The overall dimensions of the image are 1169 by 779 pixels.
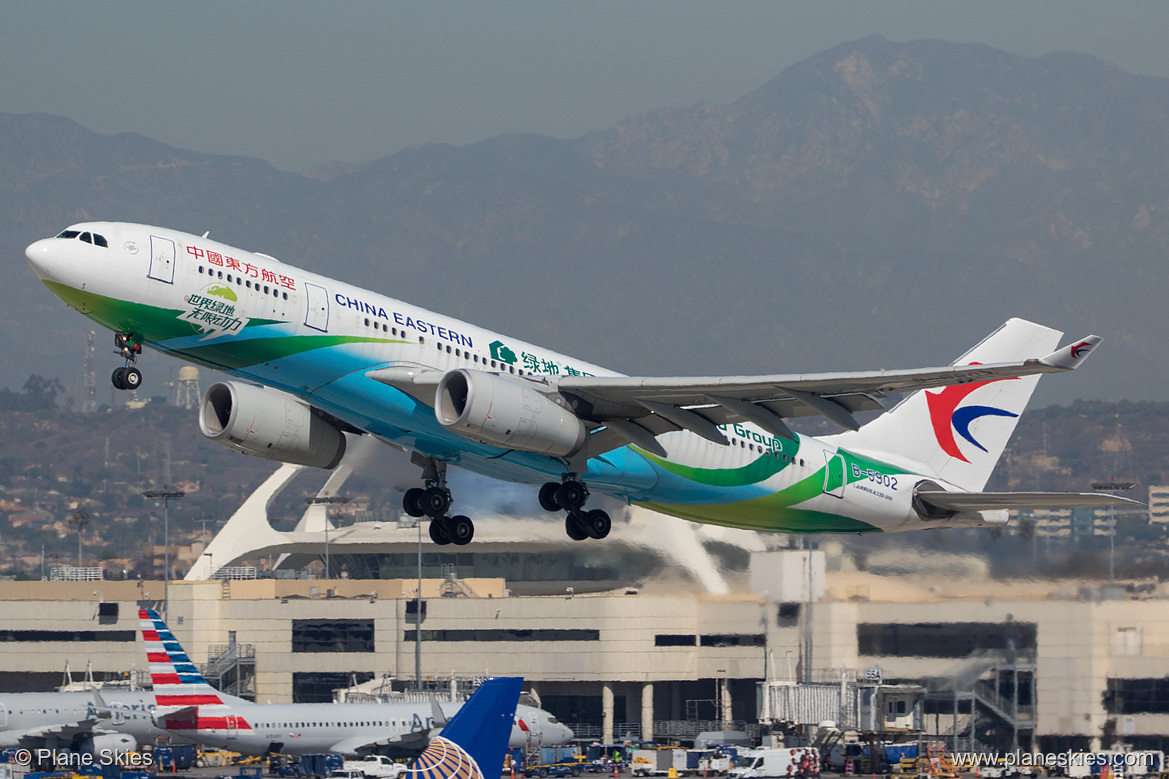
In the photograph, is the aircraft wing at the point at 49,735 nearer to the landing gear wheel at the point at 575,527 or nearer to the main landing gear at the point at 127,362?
the landing gear wheel at the point at 575,527

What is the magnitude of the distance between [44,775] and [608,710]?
24.6 meters

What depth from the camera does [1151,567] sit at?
4466 centimetres

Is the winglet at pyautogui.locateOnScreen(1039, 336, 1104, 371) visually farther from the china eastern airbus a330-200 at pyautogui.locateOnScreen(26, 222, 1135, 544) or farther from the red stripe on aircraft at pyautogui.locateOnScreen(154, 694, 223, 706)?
the red stripe on aircraft at pyautogui.locateOnScreen(154, 694, 223, 706)

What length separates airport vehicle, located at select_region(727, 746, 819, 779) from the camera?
5022 centimetres

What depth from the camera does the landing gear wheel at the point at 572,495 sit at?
32875 mm

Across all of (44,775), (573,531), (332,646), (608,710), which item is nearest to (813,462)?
(573,531)

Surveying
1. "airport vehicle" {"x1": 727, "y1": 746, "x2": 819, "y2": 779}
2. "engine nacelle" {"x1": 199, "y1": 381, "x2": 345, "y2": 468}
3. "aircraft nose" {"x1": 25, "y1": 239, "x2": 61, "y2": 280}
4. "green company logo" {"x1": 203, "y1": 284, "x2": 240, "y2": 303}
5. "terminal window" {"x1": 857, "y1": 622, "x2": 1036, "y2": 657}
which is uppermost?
"aircraft nose" {"x1": 25, "y1": 239, "x2": 61, "y2": 280}

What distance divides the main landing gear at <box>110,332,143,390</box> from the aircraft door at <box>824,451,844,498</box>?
1505 centimetres

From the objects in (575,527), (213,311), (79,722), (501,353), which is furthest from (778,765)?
(213,311)

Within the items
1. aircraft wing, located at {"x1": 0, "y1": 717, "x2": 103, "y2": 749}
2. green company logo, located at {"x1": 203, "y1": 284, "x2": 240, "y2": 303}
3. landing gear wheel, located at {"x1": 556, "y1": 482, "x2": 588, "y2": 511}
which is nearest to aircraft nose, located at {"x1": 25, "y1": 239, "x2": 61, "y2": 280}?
green company logo, located at {"x1": 203, "y1": 284, "x2": 240, "y2": 303}

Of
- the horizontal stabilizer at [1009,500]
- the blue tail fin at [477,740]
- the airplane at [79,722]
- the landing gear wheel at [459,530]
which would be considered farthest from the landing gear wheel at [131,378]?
the airplane at [79,722]

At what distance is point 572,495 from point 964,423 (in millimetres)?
11691

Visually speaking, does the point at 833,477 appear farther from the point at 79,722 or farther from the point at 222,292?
the point at 79,722

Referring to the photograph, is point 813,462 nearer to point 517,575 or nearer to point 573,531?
point 573,531
